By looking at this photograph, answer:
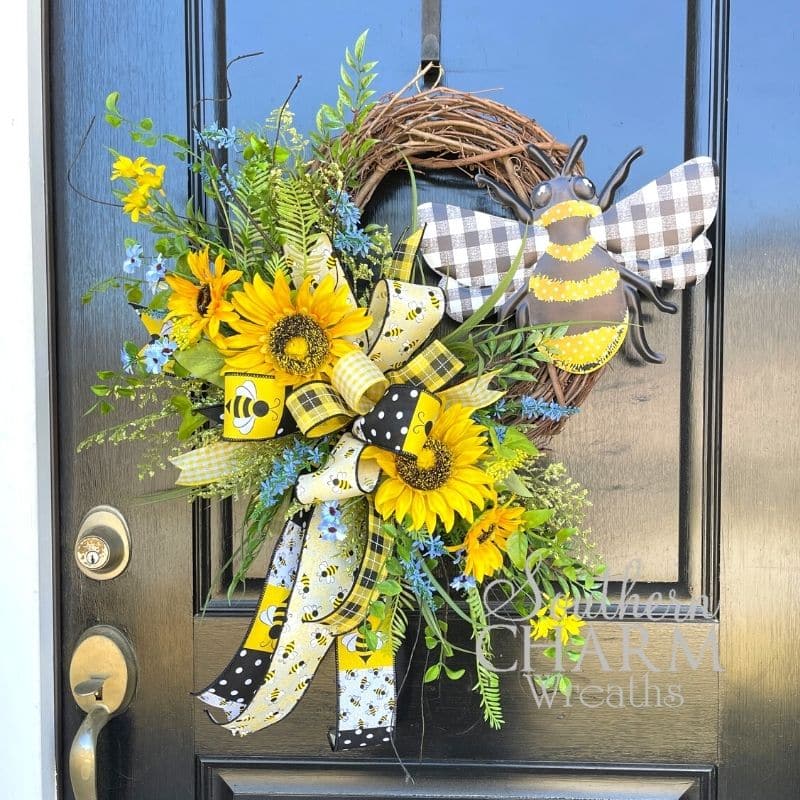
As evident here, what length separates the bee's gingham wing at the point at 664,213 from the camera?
699 mm

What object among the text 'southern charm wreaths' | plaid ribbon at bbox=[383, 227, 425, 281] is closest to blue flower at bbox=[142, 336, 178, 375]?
the text 'southern charm wreaths'

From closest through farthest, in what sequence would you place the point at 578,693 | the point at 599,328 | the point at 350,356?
1. the point at 350,356
2. the point at 599,328
3. the point at 578,693

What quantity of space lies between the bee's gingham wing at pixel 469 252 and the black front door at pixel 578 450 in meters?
0.07

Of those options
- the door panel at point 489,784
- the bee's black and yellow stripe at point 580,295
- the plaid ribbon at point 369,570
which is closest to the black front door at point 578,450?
the door panel at point 489,784

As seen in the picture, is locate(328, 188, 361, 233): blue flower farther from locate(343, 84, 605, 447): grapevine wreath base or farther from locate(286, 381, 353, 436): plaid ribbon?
locate(286, 381, 353, 436): plaid ribbon

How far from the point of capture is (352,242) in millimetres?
650

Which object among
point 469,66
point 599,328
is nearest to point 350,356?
point 599,328

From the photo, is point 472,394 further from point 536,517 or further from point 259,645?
point 259,645

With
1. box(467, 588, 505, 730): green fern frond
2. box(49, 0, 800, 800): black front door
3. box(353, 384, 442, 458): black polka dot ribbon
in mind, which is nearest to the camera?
box(353, 384, 442, 458): black polka dot ribbon

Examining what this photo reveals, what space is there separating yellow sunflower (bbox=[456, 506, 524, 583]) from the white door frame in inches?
20.1

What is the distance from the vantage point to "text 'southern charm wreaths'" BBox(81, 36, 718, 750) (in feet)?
1.88

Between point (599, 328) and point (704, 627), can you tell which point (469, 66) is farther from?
point (704, 627)

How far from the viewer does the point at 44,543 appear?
0.78 metres

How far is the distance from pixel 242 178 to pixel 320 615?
431 millimetres
